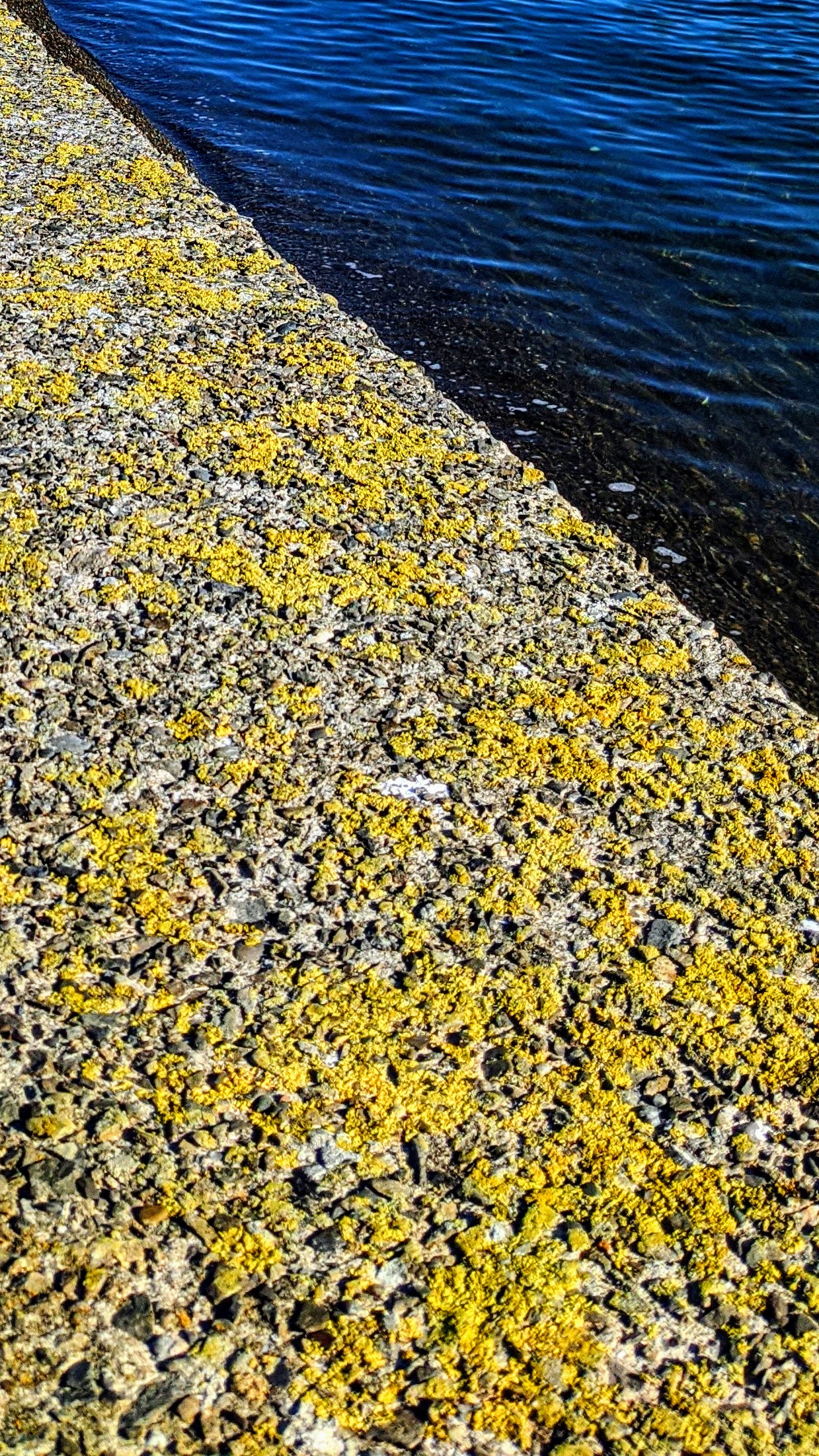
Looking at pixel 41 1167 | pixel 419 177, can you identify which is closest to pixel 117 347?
pixel 41 1167

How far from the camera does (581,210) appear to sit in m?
12.9

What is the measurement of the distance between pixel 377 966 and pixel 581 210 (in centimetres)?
1080

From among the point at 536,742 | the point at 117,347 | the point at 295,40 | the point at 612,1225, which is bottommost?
the point at 612,1225

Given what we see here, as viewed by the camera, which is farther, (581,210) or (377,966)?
(581,210)

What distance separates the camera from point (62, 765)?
4590 mm

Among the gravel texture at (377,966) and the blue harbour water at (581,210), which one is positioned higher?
the blue harbour water at (581,210)

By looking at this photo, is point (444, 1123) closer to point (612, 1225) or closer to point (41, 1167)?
point (612, 1225)

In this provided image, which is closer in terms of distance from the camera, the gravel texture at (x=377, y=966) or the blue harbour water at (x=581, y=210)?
the gravel texture at (x=377, y=966)

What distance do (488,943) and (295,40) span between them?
1718 centimetres

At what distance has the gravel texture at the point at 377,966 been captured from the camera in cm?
304

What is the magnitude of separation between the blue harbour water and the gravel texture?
2098mm

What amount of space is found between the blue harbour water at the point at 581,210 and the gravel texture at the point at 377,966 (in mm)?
2098

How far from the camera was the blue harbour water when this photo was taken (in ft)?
28.5

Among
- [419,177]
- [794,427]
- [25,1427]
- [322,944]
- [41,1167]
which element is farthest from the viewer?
[419,177]
